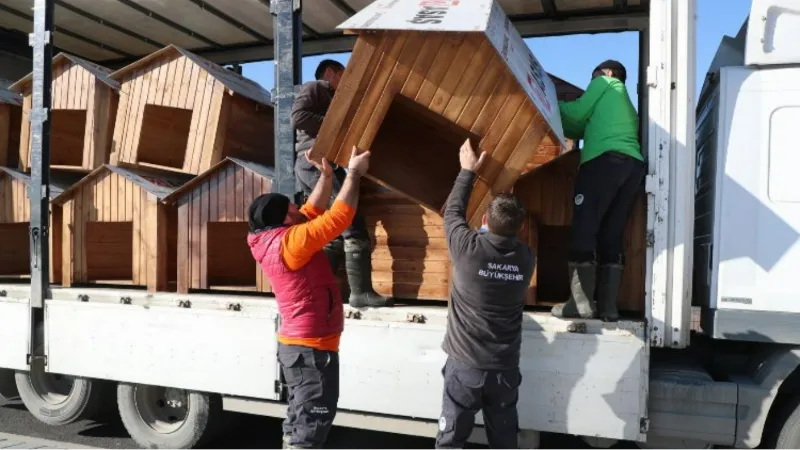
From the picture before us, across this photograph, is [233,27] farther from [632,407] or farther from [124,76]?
[632,407]

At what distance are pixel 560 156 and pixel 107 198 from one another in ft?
10.8

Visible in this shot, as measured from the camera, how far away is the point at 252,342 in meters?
3.94

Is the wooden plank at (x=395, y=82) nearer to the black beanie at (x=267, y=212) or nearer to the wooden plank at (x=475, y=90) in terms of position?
the wooden plank at (x=475, y=90)

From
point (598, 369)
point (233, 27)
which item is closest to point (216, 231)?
point (233, 27)

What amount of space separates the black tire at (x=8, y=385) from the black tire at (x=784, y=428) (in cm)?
566

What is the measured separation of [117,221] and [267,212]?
2087 millimetres

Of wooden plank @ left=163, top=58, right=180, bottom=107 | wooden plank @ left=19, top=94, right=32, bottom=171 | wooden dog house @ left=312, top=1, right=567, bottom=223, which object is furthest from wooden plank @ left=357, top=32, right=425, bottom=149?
wooden plank @ left=19, top=94, right=32, bottom=171

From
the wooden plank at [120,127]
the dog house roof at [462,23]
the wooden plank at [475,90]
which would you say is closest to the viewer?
the dog house roof at [462,23]

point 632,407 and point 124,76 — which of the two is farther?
point 124,76

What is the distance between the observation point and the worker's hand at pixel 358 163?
3102mm

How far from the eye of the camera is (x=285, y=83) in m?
3.94

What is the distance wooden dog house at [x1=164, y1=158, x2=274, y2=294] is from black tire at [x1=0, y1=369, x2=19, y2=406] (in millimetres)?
2214

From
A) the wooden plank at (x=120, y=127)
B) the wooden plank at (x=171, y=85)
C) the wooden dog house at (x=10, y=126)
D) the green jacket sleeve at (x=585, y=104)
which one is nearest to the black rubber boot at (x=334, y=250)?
the green jacket sleeve at (x=585, y=104)

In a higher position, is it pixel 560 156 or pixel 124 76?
pixel 124 76
